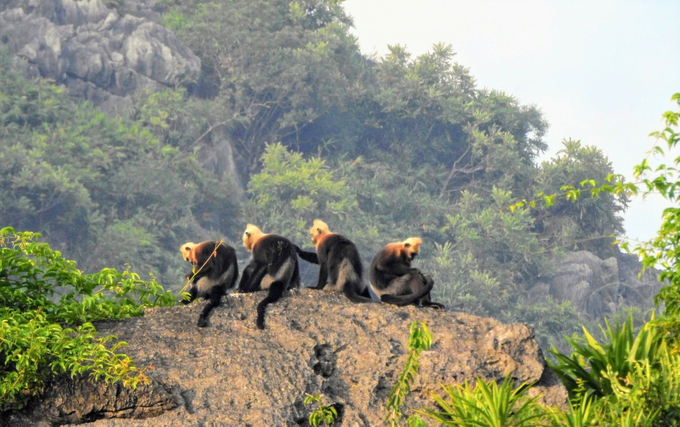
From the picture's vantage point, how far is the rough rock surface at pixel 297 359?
26.0 feet

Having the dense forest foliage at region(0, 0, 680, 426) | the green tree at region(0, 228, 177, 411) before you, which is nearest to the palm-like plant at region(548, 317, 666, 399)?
the green tree at region(0, 228, 177, 411)

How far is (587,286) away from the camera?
141ft

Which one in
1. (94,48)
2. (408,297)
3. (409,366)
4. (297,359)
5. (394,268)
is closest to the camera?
(409,366)

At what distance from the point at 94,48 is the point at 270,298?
3473 cm

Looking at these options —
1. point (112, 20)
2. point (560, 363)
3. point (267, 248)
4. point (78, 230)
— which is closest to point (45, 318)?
point (267, 248)

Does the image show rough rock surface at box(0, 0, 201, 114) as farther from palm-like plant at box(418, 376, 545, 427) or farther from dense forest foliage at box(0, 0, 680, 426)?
palm-like plant at box(418, 376, 545, 427)

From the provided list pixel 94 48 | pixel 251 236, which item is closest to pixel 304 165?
pixel 94 48

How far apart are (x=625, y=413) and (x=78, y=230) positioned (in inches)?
1174

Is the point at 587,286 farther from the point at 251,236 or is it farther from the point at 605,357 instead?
the point at 605,357

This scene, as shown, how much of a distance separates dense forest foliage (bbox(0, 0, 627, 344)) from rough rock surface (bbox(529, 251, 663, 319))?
0.75m

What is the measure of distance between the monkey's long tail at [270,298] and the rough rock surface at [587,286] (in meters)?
34.2

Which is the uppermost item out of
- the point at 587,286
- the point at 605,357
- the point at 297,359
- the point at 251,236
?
the point at 587,286

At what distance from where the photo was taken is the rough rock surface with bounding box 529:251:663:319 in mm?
42438

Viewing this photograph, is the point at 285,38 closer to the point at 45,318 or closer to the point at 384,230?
the point at 384,230
